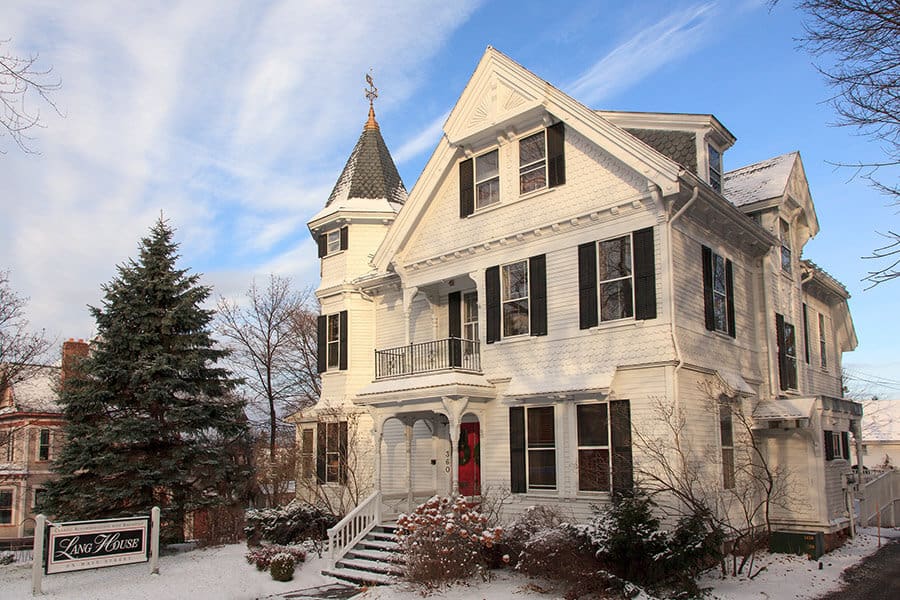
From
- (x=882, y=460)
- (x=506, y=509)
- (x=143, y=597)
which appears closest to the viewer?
(x=143, y=597)

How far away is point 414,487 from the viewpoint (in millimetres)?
19484

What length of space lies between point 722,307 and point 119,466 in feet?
48.9

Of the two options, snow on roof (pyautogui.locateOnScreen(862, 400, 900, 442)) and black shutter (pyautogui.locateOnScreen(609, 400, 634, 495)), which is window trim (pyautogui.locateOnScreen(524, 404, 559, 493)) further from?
snow on roof (pyautogui.locateOnScreen(862, 400, 900, 442))

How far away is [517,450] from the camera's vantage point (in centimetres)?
1570

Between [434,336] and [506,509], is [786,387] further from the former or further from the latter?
[434,336]

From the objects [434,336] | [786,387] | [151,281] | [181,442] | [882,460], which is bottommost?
[882,460]

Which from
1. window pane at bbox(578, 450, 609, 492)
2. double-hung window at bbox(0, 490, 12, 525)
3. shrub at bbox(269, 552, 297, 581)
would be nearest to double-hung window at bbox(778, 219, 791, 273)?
window pane at bbox(578, 450, 609, 492)

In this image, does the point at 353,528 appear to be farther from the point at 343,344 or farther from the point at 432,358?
the point at 343,344

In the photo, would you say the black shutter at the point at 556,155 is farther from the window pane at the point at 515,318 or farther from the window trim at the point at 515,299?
the window pane at the point at 515,318

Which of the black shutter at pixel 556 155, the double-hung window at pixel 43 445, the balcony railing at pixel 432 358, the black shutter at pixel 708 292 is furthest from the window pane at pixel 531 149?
the double-hung window at pixel 43 445

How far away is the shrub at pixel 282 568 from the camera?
14789 millimetres

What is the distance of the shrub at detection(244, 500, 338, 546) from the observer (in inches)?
716

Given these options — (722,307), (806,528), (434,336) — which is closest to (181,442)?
(434,336)

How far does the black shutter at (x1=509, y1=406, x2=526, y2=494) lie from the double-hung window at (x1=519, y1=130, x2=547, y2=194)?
5.26m
